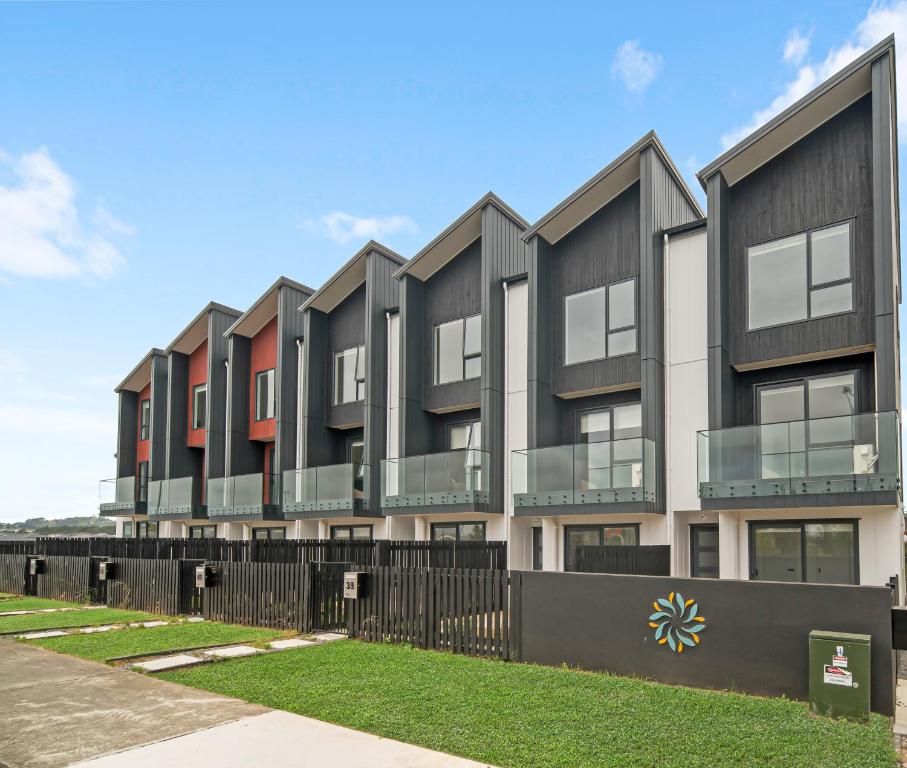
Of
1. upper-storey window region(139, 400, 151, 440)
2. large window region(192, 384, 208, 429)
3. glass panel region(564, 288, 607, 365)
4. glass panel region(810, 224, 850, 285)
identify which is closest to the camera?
glass panel region(810, 224, 850, 285)

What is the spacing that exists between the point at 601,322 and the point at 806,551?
8119 millimetres

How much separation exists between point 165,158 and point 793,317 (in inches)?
612

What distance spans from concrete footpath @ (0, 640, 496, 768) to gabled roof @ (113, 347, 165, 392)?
104ft

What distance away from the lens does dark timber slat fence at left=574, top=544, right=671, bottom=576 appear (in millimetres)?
15398

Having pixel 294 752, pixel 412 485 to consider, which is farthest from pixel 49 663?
pixel 412 485

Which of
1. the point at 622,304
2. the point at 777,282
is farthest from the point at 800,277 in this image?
the point at 622,304

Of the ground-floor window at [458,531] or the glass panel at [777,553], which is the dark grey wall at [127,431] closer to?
the ground-floor window at [458,531]

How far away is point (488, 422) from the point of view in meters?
23.7

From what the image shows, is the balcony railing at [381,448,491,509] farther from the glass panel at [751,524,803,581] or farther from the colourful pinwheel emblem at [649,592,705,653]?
the colourful pinwheel emblem at [649,592,705,653]

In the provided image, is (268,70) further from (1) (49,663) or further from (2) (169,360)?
(2) (169,360)

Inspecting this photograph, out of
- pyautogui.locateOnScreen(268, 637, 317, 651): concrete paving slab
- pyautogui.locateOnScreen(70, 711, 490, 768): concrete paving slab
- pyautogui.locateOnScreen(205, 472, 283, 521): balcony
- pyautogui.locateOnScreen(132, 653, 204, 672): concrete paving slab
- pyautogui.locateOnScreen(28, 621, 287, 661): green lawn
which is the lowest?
pyautogui.locateOnScreen(28, 621, 287, 661): green lawn

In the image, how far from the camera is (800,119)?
18438 mm

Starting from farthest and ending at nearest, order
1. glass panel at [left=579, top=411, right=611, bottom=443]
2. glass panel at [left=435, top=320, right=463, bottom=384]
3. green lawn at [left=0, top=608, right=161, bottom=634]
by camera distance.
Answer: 1. glass panel at [left=435, top=320, right=463, bottom=384]
2. glass panel at [left=579, top=411, right=611, bottom=443]
3. green lawn at [left=0, top=608, right=161, bottom=634]

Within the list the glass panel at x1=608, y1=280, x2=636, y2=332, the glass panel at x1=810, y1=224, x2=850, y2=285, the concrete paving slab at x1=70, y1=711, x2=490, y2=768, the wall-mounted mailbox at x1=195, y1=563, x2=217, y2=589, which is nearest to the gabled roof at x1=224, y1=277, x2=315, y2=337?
the glass panel at x1=608, y1=280, x2=636, y2=332
